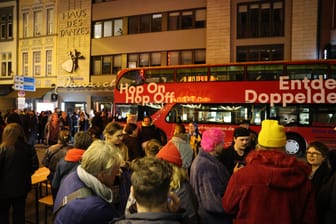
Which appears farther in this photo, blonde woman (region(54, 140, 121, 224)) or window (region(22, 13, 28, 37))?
window (region(22, 13, 28, 37))

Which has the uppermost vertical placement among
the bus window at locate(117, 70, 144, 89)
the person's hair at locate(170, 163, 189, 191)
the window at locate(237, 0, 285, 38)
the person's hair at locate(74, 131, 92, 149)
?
the window at locate(237, 0, 285, 38)

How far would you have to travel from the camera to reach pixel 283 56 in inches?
778

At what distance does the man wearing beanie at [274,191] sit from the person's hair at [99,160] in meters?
1.05

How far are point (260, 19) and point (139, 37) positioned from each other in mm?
8925

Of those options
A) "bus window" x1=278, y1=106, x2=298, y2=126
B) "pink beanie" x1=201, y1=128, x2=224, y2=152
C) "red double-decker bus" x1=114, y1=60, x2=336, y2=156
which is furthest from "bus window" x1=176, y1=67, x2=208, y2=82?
"pink beanie" x1=201, y1=128, x2=224, y2=152

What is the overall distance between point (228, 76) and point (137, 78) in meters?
4.65

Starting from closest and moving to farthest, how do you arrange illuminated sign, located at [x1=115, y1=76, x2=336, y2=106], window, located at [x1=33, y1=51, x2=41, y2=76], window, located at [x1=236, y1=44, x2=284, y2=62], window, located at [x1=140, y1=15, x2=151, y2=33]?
illuminated sign, located at [x1=115, y1=76, x2=336, y2=106], window, located at [x1=236, y1=44, x2=284, y2=62], window, located at [x1=140, y1=15, x2=151, y2=33], window, located at [x1=33, y1=51, x2=41, y2=76]

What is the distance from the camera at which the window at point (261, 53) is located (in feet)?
65.4

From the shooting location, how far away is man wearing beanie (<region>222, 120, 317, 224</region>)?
245cm

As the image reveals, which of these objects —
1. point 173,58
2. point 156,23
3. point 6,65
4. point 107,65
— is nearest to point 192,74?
point 173,58

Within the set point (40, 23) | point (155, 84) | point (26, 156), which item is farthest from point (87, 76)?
point (26, 156)

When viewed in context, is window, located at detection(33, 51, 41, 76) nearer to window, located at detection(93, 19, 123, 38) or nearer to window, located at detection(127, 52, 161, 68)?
window, located at detection(93, 19, 123, 38)

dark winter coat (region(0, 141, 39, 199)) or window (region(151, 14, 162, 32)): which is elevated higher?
window (region(151, 14, 162, 32))

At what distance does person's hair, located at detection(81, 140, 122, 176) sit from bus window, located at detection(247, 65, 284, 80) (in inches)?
483
